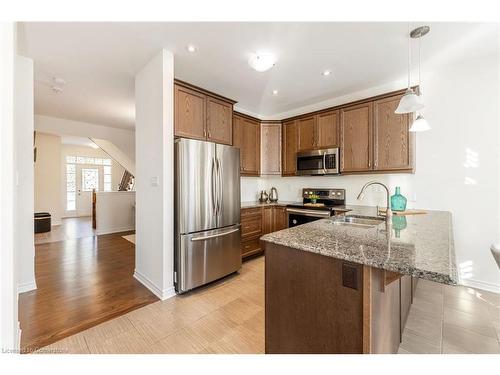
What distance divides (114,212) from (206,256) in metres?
4.22

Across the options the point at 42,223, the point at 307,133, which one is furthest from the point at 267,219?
the point at 42,223

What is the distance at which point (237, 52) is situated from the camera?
7.32ft

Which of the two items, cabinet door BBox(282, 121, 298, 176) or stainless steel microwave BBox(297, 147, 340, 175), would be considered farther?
cabinet door BBox(282, 121, 298, 176)

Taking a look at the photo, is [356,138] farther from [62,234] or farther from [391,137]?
[62,234]

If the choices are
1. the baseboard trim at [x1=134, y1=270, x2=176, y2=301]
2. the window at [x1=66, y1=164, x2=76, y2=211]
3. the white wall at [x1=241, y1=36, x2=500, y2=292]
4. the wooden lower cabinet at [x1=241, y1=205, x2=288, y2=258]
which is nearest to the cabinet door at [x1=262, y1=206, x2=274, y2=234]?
the wooden lower cabinet at [x1=241, y1=205, x2=288, y2=258]

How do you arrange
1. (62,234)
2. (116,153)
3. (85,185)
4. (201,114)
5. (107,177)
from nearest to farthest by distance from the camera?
(201,114) < (62,234) < (116,153) < (85,185) < (107,177)

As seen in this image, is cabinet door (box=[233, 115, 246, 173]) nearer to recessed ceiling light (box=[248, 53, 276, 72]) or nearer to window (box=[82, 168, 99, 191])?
recessed ceiling light (box=[248, 53, 276, 72])

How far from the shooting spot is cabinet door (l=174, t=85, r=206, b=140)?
2.49 m

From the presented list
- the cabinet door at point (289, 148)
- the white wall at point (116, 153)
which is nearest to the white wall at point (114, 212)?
the white wall at point (116, 153)

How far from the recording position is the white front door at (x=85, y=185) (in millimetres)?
8391

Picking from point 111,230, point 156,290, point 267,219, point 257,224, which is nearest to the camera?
point 156,290

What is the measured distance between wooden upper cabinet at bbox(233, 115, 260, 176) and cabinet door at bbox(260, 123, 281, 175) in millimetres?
109

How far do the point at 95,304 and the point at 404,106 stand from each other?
11.0 ft
